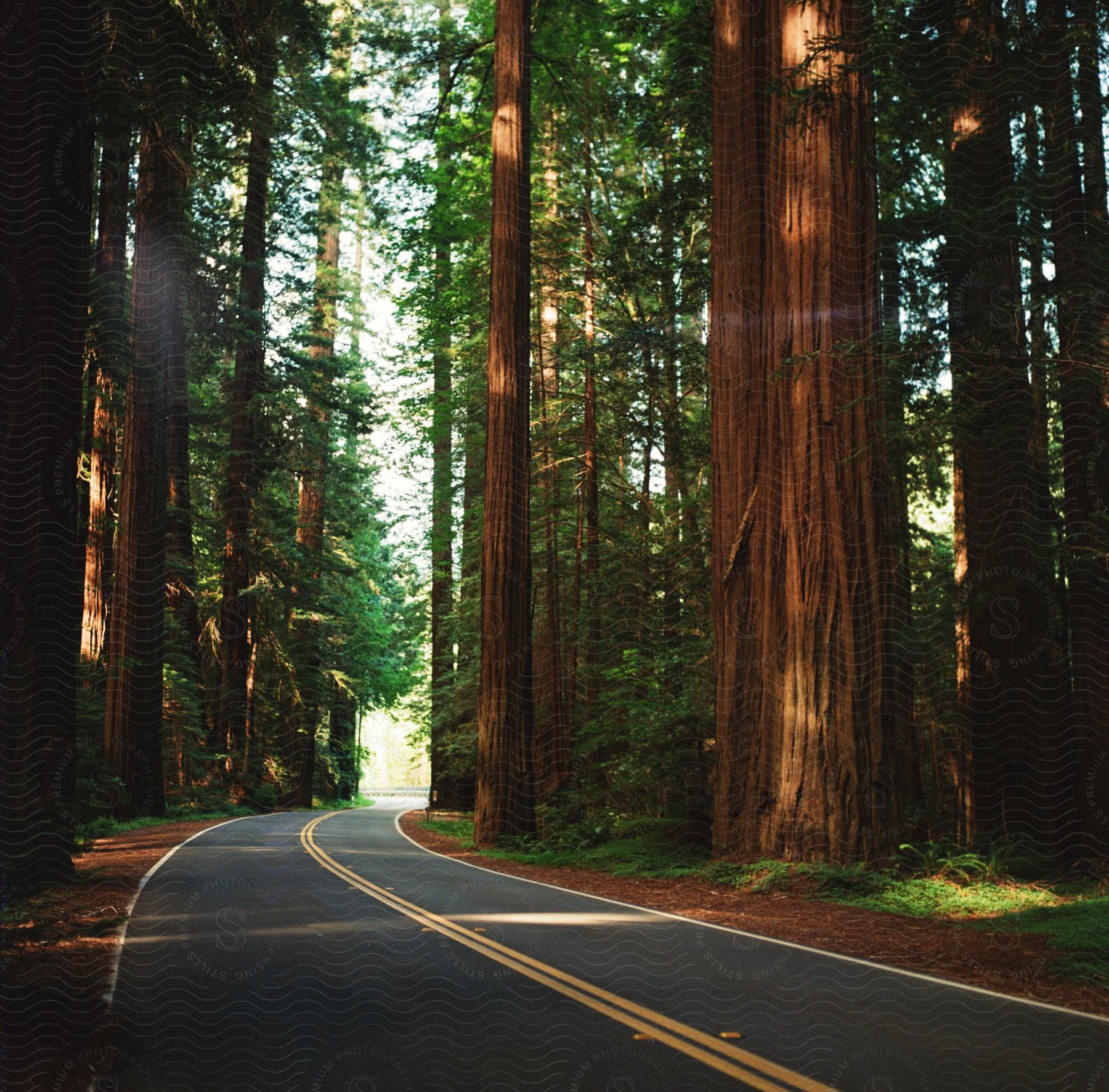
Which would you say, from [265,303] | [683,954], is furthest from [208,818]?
[683,954]

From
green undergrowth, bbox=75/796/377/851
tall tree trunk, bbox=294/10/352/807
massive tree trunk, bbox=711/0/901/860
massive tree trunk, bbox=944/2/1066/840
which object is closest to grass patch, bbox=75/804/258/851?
green undergrowth, bbox=75/796/377/851

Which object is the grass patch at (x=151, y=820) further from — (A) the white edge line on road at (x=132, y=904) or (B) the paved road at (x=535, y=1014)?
(B) the paved road at (x=535, y=1014)

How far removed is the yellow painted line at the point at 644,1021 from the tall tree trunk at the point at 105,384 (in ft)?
42.7

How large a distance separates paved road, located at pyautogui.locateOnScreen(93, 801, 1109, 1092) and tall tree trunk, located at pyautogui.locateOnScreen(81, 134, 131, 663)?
12172 millimetres

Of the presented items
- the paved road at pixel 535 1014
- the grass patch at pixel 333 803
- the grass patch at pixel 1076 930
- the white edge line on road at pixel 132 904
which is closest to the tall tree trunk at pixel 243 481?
the white edge line on road at pixel 132 904

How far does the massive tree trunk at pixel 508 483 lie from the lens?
18.0 m

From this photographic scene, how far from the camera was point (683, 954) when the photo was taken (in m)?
7.66

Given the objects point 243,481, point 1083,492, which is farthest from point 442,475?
point 1083,492

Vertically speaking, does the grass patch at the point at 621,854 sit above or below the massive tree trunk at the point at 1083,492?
below

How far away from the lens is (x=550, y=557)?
75.8ft

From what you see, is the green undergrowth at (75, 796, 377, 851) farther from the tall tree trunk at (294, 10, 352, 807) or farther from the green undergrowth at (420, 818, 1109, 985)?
the green undergrowth at (420, 818, 1109, 985)

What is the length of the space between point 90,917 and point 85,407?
15012 millimetres

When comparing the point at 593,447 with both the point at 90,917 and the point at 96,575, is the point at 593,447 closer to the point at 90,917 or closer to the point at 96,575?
the point at 96,575

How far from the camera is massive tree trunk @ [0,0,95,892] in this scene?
28.8 ft
